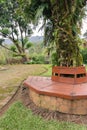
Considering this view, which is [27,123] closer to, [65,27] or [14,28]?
[65,27]

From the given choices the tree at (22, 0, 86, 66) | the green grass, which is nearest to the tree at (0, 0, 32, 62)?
the tree at (22, 0, 86, 66)

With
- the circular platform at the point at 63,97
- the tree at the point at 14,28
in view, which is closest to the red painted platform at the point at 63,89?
the circular platform at the point at 63,97

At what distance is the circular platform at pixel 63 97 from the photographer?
11.7ft

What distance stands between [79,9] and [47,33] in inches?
35.8

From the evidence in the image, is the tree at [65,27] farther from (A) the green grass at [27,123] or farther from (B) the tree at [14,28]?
(B) the tree at [14,28]

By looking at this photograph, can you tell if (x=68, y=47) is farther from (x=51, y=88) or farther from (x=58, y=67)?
(x=51, y=88)

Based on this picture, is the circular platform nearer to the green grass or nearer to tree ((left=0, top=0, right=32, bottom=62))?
the green grass

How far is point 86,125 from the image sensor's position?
329 cm

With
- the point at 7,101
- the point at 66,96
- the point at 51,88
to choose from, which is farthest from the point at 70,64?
the point at 7,101

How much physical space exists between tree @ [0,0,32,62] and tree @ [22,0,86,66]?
28.3 feet

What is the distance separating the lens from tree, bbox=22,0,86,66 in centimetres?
449

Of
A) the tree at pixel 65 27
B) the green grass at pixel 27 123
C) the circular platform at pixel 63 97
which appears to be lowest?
the green grass at pixel 27 123

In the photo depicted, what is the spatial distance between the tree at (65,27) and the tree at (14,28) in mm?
8623

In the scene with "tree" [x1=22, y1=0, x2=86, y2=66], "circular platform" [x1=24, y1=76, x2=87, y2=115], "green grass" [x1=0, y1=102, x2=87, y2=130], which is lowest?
"green grass" [x1=0, y1=102, x2=87, y2=130]
